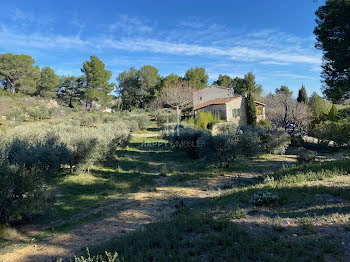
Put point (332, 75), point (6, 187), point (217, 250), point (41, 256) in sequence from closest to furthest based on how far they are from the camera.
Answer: point (217, 250) < point (41, 256) < point (6, 187) < point (332, 75)

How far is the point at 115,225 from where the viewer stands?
203 inches

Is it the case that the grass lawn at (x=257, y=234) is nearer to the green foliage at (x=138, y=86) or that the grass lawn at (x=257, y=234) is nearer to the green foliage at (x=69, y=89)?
the green foliage at (x=138, y=86)

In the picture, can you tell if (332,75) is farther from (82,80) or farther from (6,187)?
(82,80)

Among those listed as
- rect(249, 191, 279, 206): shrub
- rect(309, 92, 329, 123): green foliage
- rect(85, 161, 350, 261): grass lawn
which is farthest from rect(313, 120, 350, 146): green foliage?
rect(249, 191, 279, 206): shrub

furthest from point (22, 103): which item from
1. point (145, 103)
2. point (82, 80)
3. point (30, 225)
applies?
point (30, 225)

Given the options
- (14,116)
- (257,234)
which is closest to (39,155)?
(257,234)

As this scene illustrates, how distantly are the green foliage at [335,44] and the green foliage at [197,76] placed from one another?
33.3 metres

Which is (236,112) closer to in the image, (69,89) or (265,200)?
(265,200)

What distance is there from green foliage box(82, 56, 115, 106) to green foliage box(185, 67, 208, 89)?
1666cm

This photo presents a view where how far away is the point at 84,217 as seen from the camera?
571 cm

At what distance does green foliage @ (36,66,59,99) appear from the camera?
39375 mm

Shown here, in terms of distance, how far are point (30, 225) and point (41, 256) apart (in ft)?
5.95

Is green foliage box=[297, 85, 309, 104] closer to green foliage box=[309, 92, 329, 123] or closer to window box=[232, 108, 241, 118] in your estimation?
green foliage box=[309, 92, 329, 123]

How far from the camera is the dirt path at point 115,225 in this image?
13.1ft
